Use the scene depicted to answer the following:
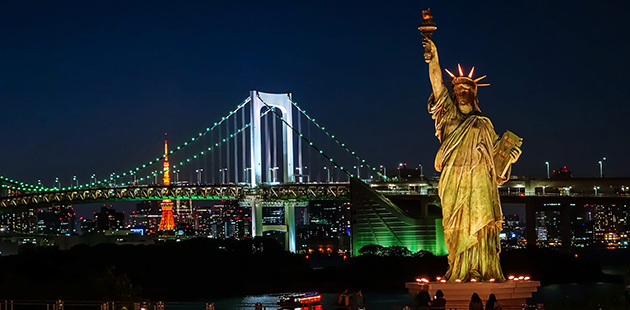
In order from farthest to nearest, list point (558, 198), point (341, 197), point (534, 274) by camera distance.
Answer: point (341, 197), point (558, 198), point (534, 274)

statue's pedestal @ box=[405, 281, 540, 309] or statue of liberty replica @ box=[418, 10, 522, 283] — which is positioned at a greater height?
statue of liberty replica @ box=[418, 10, 522, 283]

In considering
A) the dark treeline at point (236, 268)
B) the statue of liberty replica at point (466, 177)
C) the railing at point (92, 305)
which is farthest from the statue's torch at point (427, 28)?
the dark treeline at point (236, 268)

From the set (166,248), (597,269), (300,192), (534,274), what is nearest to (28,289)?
(166,248)

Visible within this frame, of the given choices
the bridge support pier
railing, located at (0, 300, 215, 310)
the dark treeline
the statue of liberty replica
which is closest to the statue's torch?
the statue of liberty replica

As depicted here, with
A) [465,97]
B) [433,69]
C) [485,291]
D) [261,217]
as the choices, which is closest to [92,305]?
[485,291]

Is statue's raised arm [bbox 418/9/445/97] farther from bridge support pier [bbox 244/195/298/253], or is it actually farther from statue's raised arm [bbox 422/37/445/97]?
bridge support pier [bbox 244/195/298/253]

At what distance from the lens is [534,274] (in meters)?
54.0

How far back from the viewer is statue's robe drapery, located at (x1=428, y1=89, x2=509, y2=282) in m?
16.2

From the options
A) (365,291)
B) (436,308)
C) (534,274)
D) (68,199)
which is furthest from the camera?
(68,199)

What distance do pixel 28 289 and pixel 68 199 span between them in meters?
57.7

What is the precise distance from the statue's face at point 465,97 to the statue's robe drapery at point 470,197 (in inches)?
5.5

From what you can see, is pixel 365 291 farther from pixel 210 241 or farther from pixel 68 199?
pixel 68 199

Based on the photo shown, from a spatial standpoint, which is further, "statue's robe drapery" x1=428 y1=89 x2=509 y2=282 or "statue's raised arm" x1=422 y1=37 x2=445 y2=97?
"statue's raised arm" x1=422 y1=37 x2=445 y2=97

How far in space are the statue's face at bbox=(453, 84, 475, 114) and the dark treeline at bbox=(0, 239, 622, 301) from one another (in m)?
29.6
